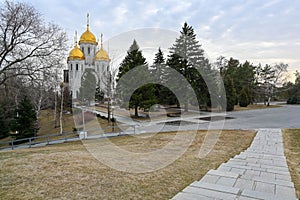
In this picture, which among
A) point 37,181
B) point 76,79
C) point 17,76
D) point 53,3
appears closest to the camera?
point 37,181

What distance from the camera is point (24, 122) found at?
1738cm

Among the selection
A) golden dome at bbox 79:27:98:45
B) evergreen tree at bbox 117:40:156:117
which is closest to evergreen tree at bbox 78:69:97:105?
golden dome at bbox 79:27:98:45

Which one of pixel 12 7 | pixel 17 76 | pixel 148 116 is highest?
pixel 12 7

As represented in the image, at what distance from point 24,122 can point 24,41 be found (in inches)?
354

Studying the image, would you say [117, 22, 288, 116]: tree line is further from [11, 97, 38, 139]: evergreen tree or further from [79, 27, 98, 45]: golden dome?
[79, 27, 98, 45]: golden dome

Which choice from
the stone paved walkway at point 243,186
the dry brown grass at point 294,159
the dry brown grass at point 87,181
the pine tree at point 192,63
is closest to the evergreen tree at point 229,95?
the pine tree at point 192,63

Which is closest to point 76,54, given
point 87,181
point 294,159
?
point 87,181

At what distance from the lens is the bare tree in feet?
34.2

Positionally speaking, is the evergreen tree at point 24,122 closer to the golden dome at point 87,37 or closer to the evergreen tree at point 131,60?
the evergreen tree at point 131,60

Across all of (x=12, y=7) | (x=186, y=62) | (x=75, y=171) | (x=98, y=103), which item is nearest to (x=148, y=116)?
(x=186, y=62)

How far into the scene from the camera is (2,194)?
10.5ft

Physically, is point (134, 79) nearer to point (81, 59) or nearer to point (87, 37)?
point (81, 59)

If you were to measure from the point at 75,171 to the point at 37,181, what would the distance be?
0.77 meters

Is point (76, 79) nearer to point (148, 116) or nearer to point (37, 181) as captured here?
point (148, 116)
